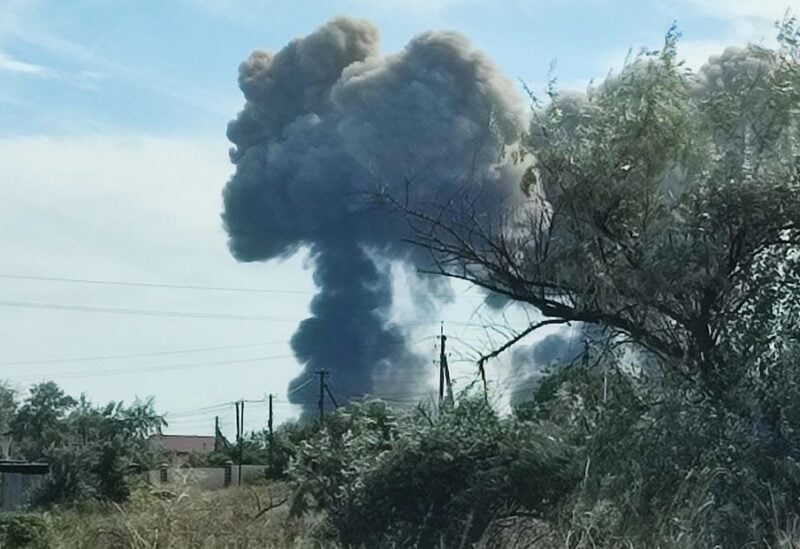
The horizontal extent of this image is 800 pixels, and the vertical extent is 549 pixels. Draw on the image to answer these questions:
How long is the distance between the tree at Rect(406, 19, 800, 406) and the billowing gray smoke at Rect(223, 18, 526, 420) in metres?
47.5

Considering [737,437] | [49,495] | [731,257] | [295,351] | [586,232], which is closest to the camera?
[737,437]

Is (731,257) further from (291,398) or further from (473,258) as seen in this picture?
(291,398)

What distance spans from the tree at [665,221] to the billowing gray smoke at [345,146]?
156ft

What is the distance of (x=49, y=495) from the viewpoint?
3772 centimetres

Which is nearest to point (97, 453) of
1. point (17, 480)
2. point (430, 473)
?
point (17, 480)

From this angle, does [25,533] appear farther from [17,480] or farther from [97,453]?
[17,480]

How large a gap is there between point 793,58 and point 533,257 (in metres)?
3.93

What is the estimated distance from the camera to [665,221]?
17.1 metres

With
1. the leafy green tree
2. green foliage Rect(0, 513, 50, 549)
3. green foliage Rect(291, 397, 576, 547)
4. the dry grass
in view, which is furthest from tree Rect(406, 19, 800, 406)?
green foliage Rect(0, 513, 50, 549)

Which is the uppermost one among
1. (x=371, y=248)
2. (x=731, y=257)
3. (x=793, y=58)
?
(x=371, y=248)

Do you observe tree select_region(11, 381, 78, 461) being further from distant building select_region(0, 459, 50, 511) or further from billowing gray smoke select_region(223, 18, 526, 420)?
distant building select_region(0, 459, 50, 511)

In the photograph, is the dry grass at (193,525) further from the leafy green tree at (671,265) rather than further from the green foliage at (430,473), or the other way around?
the leafy green tree at (671,265)

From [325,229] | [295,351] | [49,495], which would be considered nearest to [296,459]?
[49,495]

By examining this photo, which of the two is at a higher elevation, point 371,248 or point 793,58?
point 371,248
